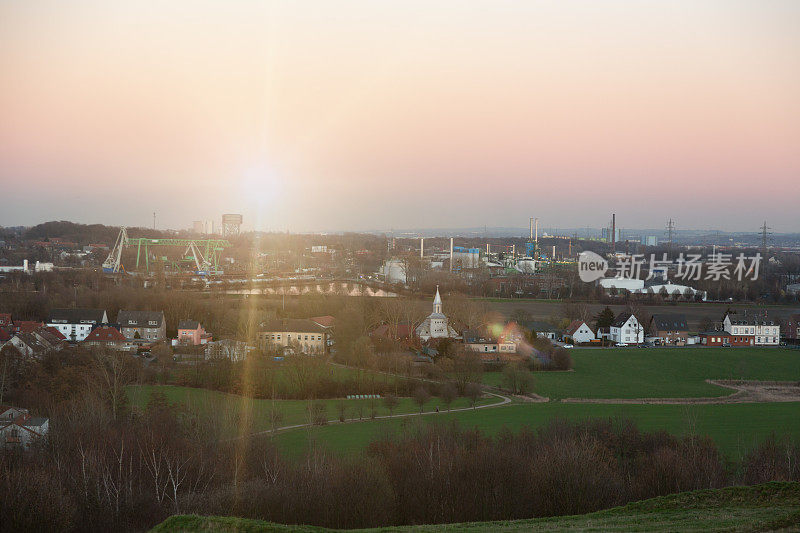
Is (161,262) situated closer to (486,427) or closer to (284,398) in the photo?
(284,398)

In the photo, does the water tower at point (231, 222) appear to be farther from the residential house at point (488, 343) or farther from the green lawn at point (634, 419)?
the green lawn at point (634, 419)

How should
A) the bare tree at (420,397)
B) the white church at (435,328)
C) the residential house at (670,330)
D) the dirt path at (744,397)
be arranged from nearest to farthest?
the bare tree at (420,397) → the dirt path at (744,397) → the white church at (435,328) → the residential house at (670,330)

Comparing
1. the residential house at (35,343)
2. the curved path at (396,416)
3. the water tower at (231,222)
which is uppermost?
the water tower at (231,222)

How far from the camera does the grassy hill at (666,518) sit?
16.1 ft

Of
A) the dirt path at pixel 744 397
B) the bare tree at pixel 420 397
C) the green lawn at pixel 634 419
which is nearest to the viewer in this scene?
the green lawn at pixel 634 419

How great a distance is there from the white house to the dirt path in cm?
590

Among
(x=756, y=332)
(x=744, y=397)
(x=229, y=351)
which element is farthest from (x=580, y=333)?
(x=229, y=351)

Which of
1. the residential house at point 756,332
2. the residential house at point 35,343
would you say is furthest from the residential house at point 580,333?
the residential house at point 35,343

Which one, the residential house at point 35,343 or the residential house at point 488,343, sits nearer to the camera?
the residential house at point 35,343

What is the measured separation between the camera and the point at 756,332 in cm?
2077

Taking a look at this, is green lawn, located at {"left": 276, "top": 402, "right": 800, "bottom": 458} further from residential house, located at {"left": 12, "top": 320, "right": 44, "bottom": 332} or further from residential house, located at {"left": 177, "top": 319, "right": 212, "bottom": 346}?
residential house, located at {"left": 12, "top": 320, "right": 44, "bottom": 332}

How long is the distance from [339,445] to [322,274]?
105ft

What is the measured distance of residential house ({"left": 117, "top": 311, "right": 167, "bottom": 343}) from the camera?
19516mm

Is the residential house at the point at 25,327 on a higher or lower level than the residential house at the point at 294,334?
higher
